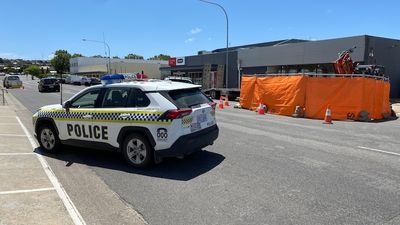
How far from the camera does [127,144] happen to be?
7449 millimetres

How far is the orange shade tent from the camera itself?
1714 centimetres

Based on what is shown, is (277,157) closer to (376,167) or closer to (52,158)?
(376,167)

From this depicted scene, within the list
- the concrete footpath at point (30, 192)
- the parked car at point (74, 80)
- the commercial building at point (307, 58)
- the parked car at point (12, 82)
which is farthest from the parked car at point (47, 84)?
the concrete footpath at point (30, 192)

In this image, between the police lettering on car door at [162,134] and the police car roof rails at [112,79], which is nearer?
the police lettering on car door at [162,134]

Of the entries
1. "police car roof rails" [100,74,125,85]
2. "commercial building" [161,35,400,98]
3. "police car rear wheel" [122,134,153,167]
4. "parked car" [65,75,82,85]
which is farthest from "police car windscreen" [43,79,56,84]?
"police car rear wheel" [122,134,153,167]

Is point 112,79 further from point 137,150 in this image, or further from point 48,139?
point 48,139

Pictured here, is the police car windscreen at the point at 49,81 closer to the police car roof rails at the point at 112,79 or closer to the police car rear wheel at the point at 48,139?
the police car rear wheel at the point at 48,139

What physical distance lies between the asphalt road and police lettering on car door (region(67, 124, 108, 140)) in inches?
21.7

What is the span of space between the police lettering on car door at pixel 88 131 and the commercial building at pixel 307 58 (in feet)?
81.0

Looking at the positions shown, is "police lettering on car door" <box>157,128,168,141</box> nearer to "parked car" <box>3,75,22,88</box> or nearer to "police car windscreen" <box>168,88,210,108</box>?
"police car windscreen" <box>168,88,210,108</box>

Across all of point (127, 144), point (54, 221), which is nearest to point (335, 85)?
point (127, 144)

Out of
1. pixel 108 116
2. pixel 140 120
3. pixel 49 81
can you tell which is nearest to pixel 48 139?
pixel 108 116

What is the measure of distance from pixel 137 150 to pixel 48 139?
2686 millimetres

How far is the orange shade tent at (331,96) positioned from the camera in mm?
17141
